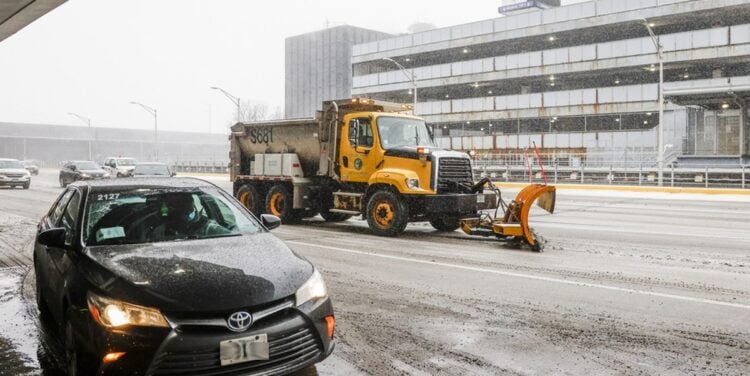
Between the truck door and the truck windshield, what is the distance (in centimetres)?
24

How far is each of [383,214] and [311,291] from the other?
→ 836 centimetres

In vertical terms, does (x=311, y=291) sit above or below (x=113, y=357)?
above

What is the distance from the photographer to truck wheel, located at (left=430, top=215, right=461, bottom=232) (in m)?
13.6

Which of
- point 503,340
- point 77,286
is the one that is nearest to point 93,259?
point 77,286

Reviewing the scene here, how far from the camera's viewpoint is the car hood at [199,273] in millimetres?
3930

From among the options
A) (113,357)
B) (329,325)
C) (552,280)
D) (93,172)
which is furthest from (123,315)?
(93,172)

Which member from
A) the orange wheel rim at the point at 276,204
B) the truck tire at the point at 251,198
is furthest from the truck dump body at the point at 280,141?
the orange wheel rim at the point at 276,204

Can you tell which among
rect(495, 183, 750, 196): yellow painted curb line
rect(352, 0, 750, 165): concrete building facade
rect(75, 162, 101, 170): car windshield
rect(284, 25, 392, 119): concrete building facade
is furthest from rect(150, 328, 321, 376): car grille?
rect(284, 25, 392, 119): concrete building facade

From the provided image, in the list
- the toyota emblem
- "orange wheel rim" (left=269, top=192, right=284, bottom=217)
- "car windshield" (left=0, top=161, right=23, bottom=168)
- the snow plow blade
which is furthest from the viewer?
"car windshield" (left=0, top=161, right=23, bottom=168)

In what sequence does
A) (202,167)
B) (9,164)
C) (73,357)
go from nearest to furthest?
(73,357) → (9,164) → (202,167)

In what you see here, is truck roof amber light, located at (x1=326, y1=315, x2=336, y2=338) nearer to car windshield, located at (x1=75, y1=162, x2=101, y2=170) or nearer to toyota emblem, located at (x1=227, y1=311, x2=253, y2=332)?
toyota emblem, located at (x1=227, y1=311, x2=253, y2=332)

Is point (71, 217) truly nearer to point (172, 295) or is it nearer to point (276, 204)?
point (172, 295)

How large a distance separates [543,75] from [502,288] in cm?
4204

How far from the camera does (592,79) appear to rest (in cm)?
4794
